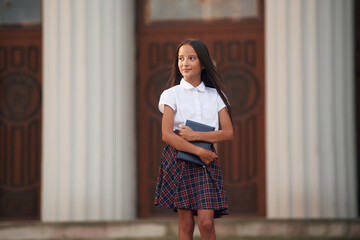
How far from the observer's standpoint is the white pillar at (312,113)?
6621 millimetres

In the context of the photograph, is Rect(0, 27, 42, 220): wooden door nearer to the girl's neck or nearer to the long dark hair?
the long dark hair

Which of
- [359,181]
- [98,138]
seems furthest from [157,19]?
[359,181]

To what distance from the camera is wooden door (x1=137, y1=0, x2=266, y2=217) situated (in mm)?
7336

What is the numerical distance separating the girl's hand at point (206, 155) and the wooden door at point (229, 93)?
4238 millimetres

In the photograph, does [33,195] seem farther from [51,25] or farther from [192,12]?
[192,12]

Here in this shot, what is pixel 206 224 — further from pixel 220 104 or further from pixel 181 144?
pixel 220 104

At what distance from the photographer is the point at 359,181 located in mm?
7262

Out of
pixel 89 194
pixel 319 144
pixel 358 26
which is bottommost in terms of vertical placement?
pixel 89 194

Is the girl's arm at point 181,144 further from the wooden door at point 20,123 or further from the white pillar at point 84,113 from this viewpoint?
the wooden door at point 20,123

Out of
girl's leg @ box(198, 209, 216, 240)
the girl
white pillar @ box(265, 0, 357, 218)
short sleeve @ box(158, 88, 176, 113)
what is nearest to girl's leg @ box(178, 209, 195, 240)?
the girl

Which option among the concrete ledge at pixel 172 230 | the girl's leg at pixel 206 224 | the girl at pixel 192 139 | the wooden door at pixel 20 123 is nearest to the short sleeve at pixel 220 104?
the girl at pixel 192 139

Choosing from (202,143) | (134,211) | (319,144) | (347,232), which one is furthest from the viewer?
(134,211)

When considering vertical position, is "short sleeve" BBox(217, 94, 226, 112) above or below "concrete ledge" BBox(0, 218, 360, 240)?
above

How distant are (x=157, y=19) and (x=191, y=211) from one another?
4.85 m
